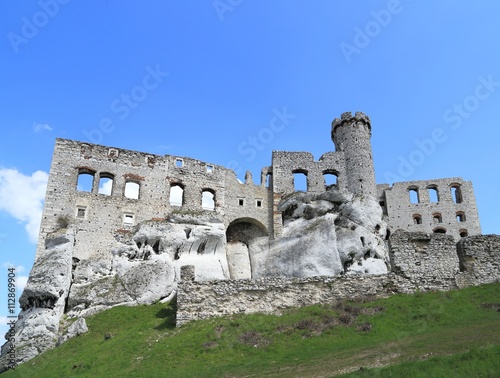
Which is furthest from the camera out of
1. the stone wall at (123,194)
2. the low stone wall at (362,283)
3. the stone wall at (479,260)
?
the stone wall at (123,194)

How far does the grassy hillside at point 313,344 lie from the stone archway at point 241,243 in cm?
1497

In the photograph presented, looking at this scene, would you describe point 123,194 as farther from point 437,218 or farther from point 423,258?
point 437,218

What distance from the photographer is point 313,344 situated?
20625 mm

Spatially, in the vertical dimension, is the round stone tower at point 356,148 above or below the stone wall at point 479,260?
above

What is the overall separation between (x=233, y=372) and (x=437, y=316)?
946 centimetres

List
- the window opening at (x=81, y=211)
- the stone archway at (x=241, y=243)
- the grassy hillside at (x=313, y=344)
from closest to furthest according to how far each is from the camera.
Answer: the grassy hillside at (x=313, y=344), the window opening at (x=81, y=211), the stone archway at (x=241, y=243)

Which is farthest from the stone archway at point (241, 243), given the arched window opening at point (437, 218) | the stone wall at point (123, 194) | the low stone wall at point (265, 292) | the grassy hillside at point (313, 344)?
the arched window opening at point (437, 218)

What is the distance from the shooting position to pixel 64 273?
3297 centimetres

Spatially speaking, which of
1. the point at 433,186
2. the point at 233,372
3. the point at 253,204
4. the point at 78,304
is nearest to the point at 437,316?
the point at 233,372

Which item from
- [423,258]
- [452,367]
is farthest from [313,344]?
[423,258]

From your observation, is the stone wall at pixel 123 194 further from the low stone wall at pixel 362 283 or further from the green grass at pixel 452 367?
the green grass at pixel 452 367

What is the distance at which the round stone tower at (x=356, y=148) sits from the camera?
4803 cm

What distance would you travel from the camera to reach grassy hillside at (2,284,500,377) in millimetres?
16781

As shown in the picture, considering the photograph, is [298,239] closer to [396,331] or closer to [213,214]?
[213,214]
